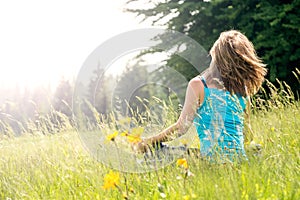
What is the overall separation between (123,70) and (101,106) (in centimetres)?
42

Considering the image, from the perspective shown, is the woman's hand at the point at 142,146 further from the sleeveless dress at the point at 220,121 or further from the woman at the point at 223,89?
the sleeveless dress at the point at 220,121

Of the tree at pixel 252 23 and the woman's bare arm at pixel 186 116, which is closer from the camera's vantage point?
the woman's bare arm at pixel 186 116

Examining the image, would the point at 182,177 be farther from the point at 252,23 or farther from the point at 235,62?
the point at 252,23

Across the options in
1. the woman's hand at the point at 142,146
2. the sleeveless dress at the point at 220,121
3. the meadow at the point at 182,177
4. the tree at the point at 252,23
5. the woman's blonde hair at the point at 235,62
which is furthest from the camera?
the tree at the point at 252,23

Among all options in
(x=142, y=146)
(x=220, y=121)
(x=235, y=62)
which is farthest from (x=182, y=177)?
(x=235, y=62)

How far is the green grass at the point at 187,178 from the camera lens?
6.68 feet

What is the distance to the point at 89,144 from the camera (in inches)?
127

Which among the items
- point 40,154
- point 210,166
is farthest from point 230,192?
point 40,154

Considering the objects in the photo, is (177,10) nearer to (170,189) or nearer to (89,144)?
(89,144)


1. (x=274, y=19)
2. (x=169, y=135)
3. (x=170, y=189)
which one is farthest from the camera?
(x=274, y=19)

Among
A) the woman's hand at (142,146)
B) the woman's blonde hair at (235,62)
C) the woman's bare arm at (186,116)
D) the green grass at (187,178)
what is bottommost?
the green grass at (187,178)

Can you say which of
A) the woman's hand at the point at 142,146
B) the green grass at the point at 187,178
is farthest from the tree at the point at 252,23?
the woman's hand at the point at 142,146

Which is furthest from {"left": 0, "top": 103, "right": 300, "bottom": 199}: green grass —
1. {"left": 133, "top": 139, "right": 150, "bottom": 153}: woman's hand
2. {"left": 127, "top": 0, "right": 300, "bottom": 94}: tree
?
{"left": 127, "top": 0, "right": 300, "bottom": 94}: tree

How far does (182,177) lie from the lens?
228cm
